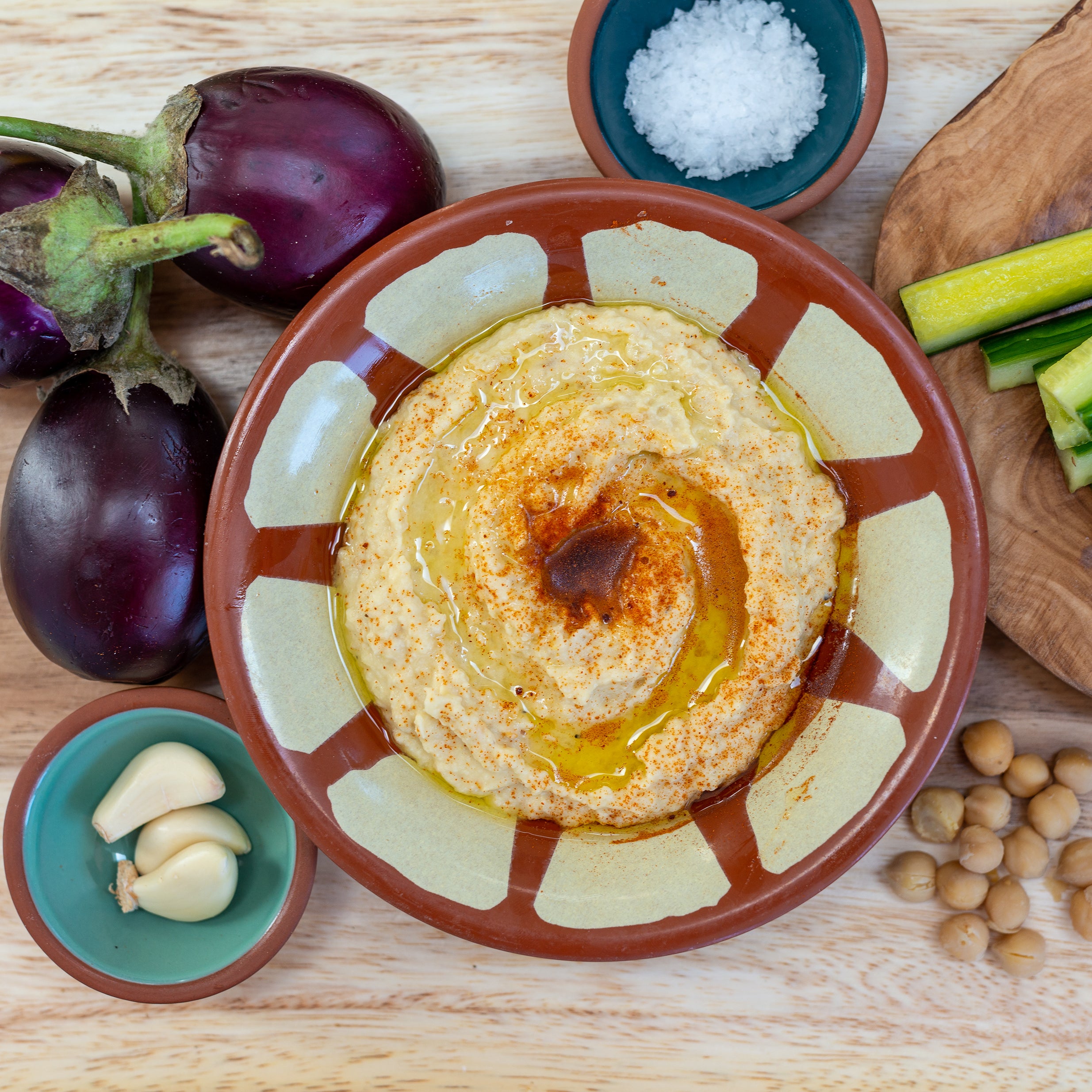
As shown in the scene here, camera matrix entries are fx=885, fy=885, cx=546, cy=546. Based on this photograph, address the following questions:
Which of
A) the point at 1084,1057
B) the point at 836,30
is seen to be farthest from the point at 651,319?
the point at 1084,1057

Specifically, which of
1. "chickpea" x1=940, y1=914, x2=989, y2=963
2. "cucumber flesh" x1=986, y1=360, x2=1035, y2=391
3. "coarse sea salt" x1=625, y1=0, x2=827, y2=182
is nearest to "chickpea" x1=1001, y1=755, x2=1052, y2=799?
"chickpea" x1=940, y1=914, x2=989, y2=963

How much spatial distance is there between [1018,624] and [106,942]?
2.53 m

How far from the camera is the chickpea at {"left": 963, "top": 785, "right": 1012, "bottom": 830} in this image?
7.90 ft

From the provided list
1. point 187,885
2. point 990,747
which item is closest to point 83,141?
point 187,885

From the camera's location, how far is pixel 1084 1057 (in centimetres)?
246

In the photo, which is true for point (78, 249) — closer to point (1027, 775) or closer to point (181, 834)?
point (181, 834)

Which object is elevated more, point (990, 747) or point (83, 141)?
point (83, 141)

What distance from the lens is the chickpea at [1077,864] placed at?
242 centimetres

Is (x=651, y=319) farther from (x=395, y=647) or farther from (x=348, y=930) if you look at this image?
(x=348, y=930)

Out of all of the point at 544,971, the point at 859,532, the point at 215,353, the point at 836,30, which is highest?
the point at 836,30

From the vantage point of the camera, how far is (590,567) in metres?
2.08

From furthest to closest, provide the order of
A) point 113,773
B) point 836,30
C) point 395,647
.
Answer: point 113,773
point 836,30
point 395,647

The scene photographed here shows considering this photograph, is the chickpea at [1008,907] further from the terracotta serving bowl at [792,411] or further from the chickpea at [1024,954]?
the terracotta serving bowl at [792,411]

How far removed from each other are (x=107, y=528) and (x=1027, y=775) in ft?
8.12
